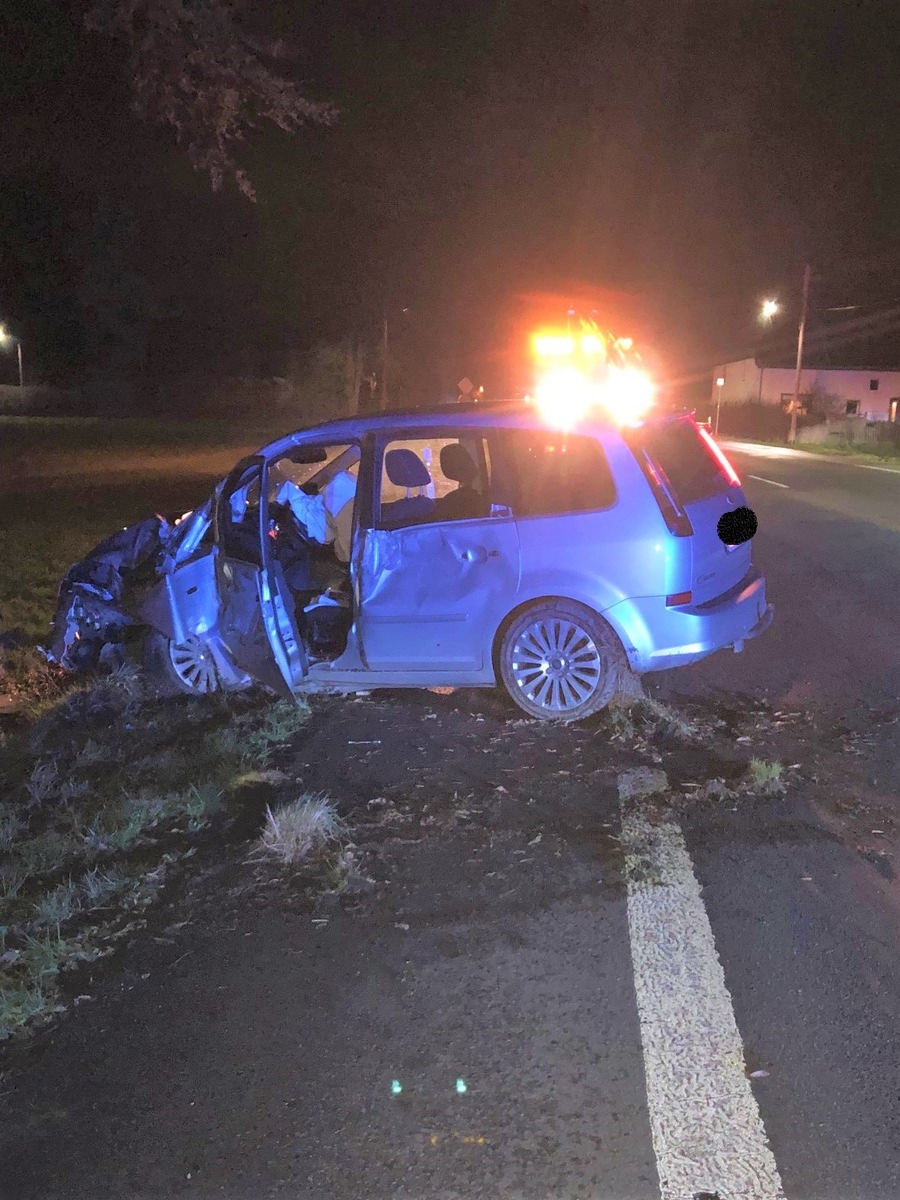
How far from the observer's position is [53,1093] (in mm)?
2920

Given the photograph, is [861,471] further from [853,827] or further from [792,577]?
[853,827]

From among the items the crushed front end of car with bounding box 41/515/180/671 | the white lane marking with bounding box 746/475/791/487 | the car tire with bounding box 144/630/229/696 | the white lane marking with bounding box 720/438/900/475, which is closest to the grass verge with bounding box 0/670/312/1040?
the car tire with bounding box 144/630/229/696

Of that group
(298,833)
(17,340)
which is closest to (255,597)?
(298,833)

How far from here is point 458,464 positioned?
234 inches

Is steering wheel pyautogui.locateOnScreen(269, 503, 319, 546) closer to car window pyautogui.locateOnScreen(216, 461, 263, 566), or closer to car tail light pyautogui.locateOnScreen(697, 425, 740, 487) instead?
car window pyautogui.locateOnScreen(216, 461, 263, 566)

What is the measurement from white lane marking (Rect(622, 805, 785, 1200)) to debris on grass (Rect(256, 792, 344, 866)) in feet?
4.13

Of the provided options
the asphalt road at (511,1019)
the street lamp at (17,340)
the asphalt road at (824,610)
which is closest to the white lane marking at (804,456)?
the asphalt road at (824,610)

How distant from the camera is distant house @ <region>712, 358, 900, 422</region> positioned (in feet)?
203

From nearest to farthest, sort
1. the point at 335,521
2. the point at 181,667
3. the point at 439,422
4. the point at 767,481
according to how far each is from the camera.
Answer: the point at 439,422 → the point at 181,667 → the point at 335,521 → the point at 767,481

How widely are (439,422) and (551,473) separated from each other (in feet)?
2.22

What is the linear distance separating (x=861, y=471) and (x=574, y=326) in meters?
12.9

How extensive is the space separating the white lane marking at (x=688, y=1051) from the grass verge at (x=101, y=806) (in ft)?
6.18

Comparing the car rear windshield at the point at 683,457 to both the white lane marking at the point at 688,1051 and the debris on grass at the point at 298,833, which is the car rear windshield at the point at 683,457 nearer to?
the white lane marking at the point at 688,1051

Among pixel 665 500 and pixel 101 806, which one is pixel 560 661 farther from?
pixel 101 806
